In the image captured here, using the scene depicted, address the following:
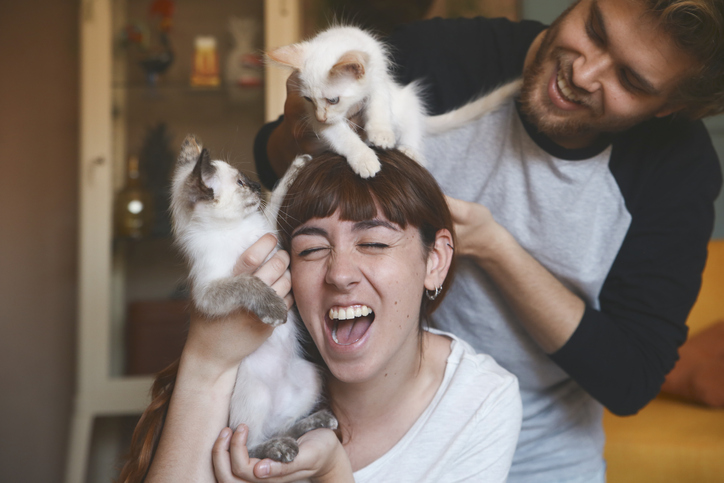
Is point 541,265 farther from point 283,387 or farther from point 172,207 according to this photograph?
point 172,207

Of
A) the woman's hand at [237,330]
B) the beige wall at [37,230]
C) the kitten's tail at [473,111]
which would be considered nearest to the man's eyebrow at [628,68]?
the kitten's tail at [473,111]

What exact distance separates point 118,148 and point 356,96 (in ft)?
Result: 6.11

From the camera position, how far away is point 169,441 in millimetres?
1077

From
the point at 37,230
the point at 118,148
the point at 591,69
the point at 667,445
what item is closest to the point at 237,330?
the point at 591,69

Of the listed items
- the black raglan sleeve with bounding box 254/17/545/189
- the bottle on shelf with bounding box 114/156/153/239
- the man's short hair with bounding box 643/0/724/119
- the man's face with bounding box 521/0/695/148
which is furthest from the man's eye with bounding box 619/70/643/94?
the bottle on shelf with bounding box 114/156/153/239

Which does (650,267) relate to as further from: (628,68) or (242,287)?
(242,287)

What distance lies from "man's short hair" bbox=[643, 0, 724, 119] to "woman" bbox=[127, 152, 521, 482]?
1.98 feet

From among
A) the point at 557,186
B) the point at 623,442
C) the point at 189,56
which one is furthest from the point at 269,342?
the point at 189,56

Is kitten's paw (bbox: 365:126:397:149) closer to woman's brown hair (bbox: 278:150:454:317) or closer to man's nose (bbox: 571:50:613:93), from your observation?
woman's brown hair (bbox: 278:150:454:317)

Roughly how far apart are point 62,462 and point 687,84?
3.41 m

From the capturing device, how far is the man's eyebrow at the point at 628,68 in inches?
46.0

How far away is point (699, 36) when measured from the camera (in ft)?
3.63

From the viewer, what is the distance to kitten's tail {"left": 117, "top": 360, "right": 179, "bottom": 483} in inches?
45.1

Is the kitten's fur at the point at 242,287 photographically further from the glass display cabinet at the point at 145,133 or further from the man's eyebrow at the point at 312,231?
the glass display cabinet at the point at 145,133
